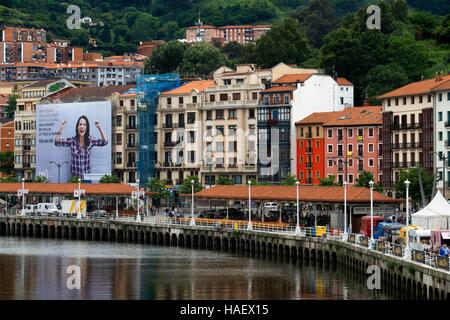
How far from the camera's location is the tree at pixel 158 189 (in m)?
174

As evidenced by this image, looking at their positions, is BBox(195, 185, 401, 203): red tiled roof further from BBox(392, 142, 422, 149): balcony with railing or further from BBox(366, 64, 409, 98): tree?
BBox(366, 64, 409, 98): tree

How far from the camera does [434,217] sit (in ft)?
322

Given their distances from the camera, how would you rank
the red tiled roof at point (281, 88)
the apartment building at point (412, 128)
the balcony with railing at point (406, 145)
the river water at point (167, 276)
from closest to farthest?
1. the river water at point (167, 276)
2. the apartment building at point (412, 128)
3. the balcony with railing at point (406, 145)
4. the red tiled roof at point (281, 88)

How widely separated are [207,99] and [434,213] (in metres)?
86.7

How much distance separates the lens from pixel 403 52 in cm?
18825

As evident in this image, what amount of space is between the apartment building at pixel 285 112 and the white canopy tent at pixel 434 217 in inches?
2855

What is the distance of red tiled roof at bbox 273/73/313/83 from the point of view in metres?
175

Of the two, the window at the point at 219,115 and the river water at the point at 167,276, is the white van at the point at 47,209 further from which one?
the river water at the point at 167,276

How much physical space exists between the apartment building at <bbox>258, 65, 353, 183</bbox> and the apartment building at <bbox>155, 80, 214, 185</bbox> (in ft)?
33.8

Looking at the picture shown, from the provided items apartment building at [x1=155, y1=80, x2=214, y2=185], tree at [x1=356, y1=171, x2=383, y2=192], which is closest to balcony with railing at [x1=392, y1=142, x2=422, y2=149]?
tree at [x1=356, y1=171, x2=383, y2=192]

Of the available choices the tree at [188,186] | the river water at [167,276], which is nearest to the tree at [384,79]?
the tree at [188,186]

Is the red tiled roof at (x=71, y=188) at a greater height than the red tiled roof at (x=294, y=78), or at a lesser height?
lesser
